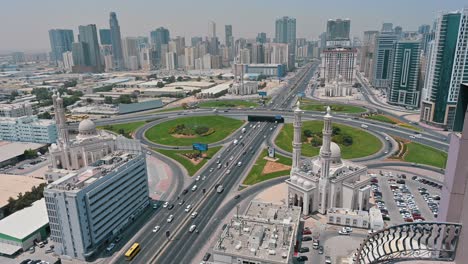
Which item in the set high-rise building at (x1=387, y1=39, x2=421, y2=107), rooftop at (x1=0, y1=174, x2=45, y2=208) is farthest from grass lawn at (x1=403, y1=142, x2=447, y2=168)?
rooftop at (x1=0, y1=174, x2=45, y2=208)

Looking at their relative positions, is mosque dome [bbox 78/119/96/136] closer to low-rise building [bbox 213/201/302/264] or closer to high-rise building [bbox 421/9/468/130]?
low-rise building [bbox 213/201/302/264]

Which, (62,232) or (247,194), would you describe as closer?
(62,232)

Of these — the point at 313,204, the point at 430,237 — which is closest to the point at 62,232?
the point at 313,204

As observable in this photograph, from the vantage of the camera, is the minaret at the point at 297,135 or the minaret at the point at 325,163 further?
the minaret at the point at 297,135

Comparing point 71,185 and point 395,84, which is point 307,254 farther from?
point 395,84

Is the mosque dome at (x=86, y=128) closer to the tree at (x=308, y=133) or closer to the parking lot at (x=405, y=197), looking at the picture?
the tree at (x=308, y=133)

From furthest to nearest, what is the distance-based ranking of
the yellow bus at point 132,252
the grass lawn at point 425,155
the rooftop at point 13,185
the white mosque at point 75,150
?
the grass lawn at point 425,155
the white mosque at point 75,150
the rooftop at point 13,185
the yellow bus at point 132,252

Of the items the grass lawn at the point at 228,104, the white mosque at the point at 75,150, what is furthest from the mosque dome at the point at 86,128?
the grass lawn at the point at 228,104
